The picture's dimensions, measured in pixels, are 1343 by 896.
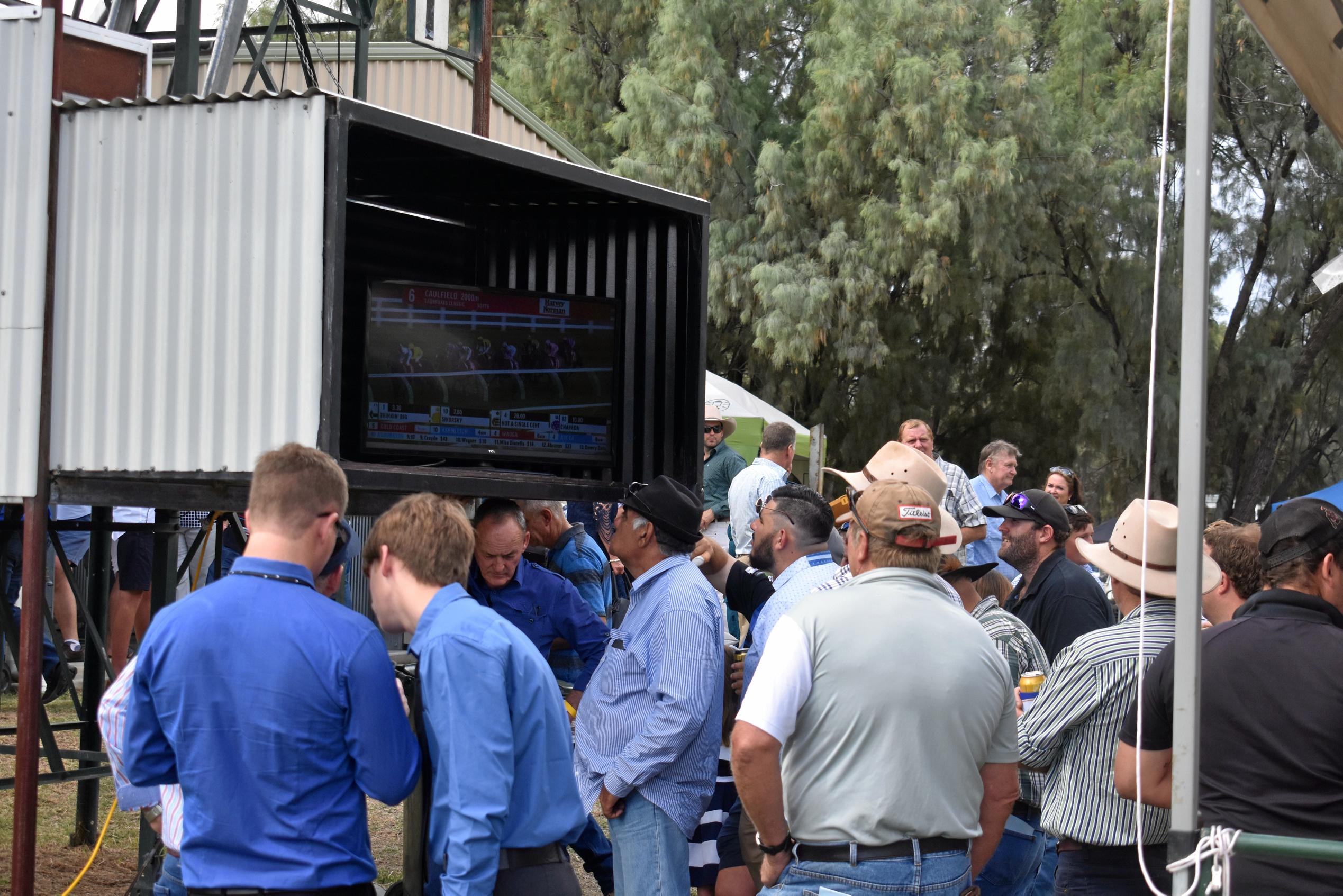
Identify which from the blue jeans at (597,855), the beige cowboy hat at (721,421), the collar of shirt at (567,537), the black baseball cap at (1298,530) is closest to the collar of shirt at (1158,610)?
the black baseball cap at (1298,530)

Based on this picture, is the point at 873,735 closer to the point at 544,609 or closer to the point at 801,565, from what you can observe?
the point at 801,565

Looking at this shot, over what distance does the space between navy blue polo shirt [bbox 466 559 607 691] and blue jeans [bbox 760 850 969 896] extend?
8.94 feet

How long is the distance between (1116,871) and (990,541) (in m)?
5.45

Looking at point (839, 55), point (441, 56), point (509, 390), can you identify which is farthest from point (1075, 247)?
point (509, 390)

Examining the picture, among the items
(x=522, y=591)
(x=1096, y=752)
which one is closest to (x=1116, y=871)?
(x=1096, y=752)

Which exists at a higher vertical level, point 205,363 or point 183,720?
point 205,363

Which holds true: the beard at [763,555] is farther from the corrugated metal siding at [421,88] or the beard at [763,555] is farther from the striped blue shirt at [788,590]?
the corrugated metal siding at [421,88]

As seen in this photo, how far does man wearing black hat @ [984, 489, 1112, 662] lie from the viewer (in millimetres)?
6516

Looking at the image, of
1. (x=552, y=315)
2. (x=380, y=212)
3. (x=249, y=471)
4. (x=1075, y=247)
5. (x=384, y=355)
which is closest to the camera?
(x=249, y=471)

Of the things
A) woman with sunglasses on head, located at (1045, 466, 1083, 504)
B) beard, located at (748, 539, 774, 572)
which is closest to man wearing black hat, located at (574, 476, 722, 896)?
beard, located at (748, 539, 774, 572)

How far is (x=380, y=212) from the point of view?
6516 mm

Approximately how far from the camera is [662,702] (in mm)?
4844

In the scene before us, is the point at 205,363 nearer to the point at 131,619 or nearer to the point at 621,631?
the point at 621,631

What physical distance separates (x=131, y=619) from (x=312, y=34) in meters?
10.7
